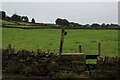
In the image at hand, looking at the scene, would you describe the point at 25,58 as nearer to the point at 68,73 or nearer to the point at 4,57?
the point at 4,57

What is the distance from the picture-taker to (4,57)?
16625mm

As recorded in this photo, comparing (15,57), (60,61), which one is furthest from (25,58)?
(60,61)

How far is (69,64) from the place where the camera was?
1488cm

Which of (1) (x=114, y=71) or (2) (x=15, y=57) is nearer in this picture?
(1) (x=114, y=71)

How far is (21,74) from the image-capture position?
43.4 feet

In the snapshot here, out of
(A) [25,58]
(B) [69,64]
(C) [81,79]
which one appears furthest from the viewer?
(A) [25,58]

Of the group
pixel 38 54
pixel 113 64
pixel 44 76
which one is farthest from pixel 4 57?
pixel 113 64

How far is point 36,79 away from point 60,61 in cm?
336

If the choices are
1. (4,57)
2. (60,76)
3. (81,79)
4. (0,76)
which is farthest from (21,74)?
(4,57)

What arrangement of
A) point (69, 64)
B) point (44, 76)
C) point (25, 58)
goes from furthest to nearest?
1. point (25, 58)
2. point (69, 64)
3. point (44, 76)

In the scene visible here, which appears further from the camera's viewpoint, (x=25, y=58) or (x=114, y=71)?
(x=25, y=58)

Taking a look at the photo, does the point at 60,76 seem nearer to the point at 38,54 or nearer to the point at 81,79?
the point at 81,79

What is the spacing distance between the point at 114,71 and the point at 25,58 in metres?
4.89

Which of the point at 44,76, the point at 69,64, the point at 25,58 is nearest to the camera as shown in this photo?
the point at 44,76
